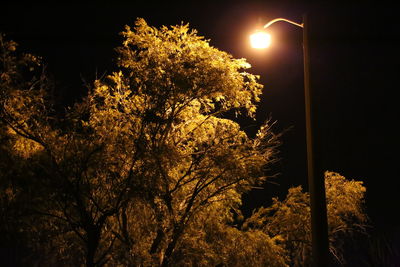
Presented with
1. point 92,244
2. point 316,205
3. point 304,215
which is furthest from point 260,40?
point 304,215

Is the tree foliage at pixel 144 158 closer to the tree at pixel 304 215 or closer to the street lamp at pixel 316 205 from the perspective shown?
the tree at pixel 304 215

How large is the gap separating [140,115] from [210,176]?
2393 millimetres

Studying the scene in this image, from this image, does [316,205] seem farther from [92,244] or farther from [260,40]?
[92,244]

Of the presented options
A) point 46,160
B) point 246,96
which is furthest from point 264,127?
point 46,160

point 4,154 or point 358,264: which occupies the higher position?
point 358,264

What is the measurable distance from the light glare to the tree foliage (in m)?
1.82

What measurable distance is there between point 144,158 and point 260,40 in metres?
3.39

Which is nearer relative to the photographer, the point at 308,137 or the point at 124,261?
the point at 308,137

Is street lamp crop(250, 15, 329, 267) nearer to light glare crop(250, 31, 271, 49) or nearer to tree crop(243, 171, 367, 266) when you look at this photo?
light glare crop(250, 31, 271, 49)

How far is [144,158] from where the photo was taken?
8719 millimetres

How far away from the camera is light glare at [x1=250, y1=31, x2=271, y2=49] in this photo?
7.36 metres

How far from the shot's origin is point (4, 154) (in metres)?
8.34

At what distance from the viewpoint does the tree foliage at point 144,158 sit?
8570 mm

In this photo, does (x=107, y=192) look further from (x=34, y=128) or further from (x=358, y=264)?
(x=358, y=264)
